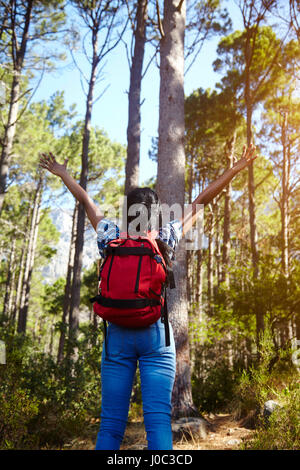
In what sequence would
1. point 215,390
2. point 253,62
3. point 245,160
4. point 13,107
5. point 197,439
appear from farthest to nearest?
point 253,62
point 13,107
point 215,390
point 197,439
point 245,160

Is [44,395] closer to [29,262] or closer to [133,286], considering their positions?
[133,286]

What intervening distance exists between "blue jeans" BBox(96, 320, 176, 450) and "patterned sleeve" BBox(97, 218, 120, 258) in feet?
1.47

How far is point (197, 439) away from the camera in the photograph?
11.9 ft

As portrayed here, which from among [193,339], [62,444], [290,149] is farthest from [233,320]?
[290,149]

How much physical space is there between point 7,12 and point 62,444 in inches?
382

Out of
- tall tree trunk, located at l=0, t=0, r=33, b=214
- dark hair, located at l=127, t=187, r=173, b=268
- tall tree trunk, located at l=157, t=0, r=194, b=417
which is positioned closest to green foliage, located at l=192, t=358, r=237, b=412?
tall tree trunk, located at l=157, t=0, r=194, b=417

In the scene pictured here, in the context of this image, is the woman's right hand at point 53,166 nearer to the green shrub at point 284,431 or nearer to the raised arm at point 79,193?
the raised arm at point 79,193

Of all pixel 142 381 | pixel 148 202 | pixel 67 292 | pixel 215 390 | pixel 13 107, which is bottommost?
pixel 215 390

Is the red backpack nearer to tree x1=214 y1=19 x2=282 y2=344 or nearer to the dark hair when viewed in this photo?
the dark hair

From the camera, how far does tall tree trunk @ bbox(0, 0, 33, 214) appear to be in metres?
7.88

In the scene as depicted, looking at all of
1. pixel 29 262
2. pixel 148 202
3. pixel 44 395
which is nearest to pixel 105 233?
pixel 148 202

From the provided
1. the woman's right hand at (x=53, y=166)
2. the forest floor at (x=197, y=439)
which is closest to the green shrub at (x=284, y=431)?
the forest floor at (x=197, y=439)

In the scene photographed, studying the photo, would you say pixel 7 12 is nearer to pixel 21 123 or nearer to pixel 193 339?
pixel 21 123

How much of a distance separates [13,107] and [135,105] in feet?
9.60
